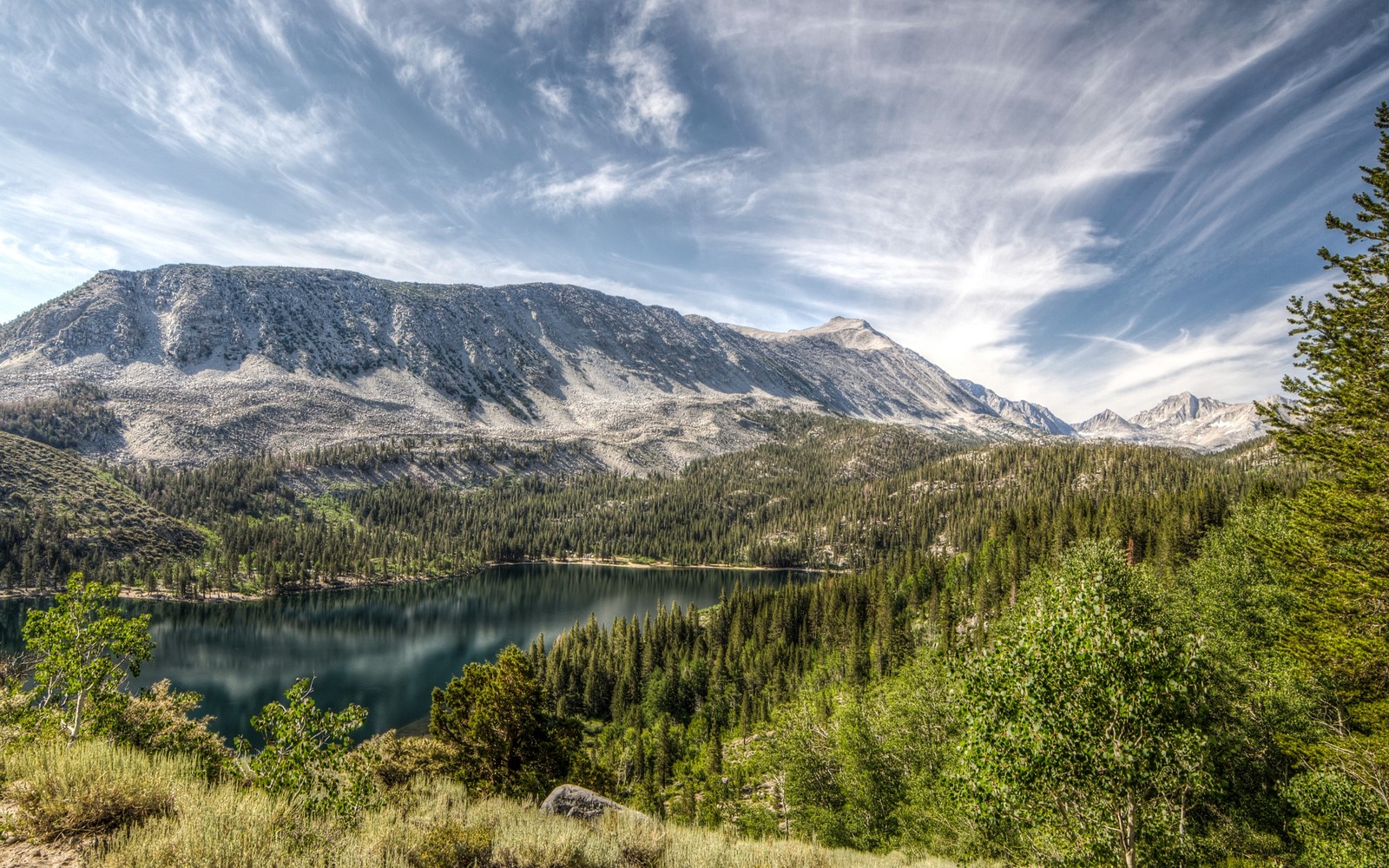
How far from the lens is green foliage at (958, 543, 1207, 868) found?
11.3 m

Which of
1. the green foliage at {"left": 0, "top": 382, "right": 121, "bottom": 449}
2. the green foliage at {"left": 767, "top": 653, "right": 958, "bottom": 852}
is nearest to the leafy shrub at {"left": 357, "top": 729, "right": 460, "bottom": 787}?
the green foliage at {"left": 767, "top": 653, "right": 958, "bottom": 852}

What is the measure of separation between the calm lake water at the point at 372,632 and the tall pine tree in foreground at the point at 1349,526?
69259 millimetres

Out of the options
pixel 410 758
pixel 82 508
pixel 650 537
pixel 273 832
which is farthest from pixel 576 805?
pixel 650 537

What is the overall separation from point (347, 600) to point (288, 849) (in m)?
138

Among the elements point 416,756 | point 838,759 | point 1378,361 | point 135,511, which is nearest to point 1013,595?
point 838,759

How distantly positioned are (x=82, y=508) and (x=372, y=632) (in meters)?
87.1

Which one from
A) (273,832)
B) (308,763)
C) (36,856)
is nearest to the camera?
(36,856)

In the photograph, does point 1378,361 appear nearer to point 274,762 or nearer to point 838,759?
point 838,759

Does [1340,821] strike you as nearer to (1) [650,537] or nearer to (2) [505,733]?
(2) [505,733]

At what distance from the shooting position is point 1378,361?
15.3 metres

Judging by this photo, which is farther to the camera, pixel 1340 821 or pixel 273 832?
pixel 1340 821

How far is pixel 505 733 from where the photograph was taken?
27.2 meters

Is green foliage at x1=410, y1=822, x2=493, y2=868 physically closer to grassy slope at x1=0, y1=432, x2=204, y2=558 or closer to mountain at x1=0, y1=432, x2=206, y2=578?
mountain at x1=0, y1=432, x2=206, y2=578

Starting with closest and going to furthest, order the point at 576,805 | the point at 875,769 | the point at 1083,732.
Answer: the point at 1083,732 → the point at 576,805 → the point at 875,769
